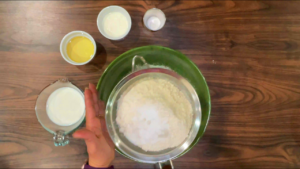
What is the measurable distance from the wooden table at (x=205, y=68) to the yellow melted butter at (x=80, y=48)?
0.12ft

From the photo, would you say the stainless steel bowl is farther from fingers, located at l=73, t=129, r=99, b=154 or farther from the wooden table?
the wooden table

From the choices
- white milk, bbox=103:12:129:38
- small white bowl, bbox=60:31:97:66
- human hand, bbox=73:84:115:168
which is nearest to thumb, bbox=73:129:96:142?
human hand, bbox=73:84:115:168

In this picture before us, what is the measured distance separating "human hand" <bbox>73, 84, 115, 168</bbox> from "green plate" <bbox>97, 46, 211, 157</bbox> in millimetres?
38

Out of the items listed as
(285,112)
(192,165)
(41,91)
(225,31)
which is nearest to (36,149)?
(41,91)

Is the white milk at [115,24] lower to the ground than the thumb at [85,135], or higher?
Answer: higher

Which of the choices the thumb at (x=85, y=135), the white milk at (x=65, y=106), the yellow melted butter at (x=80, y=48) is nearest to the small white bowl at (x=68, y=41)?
the yellow melted butter at (x=80, y=48)

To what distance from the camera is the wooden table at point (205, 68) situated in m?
0.69

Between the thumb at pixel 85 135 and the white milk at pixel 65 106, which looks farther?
the white milk at pixel 65 106

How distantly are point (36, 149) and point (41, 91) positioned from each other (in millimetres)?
238

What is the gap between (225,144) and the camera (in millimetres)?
696

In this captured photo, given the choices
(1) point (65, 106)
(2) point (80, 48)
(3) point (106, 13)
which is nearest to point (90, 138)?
(1) point (65, 106)

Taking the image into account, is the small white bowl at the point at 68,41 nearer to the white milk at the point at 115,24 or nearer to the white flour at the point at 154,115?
the white milk at the point at 115,24

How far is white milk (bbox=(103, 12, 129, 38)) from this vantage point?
69 cm

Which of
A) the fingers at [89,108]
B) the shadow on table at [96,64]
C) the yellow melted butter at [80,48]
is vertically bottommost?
the fingers at [89,108]
